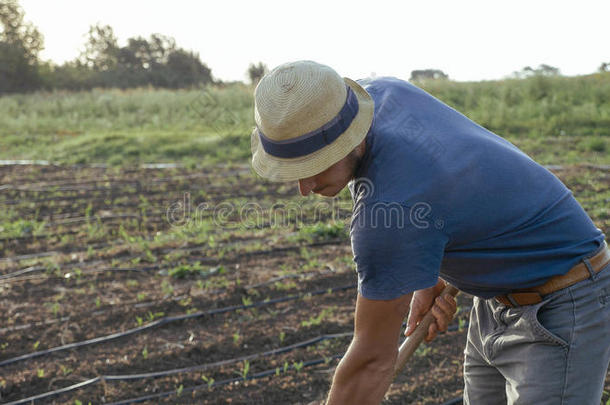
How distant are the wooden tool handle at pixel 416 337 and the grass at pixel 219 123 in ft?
24.2

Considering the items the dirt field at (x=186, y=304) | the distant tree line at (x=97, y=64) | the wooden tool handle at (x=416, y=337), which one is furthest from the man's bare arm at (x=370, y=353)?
the distant tree line at (x=97, y=64)

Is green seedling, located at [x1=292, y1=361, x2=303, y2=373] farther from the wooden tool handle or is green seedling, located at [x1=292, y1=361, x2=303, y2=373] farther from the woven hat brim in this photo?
the woven hat brim

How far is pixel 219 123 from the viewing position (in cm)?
1477

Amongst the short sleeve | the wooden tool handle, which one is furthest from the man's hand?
the short sleeve

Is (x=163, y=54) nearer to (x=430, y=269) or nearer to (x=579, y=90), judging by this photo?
(x=579, y=90)

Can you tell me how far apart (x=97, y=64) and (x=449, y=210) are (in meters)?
34.0

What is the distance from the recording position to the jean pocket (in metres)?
1.62

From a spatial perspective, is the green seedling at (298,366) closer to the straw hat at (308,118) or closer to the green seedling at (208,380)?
the green seedling at (208,380)

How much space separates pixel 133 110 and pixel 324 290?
50.3 feet

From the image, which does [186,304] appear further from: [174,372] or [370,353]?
[370,353]

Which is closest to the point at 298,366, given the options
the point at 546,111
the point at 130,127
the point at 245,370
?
the point at 245,370

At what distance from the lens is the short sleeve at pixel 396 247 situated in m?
1.42

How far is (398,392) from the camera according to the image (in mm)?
3008

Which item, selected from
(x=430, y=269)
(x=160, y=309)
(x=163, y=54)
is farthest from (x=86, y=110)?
(x=430, y=269)
